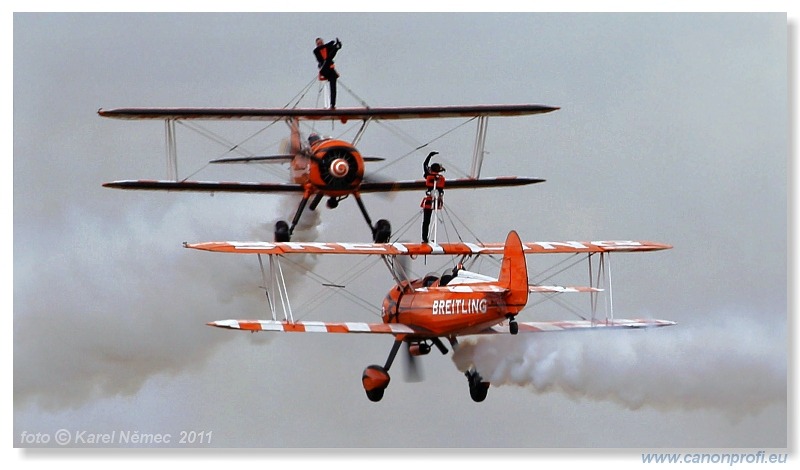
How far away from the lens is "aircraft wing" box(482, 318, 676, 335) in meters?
44.2

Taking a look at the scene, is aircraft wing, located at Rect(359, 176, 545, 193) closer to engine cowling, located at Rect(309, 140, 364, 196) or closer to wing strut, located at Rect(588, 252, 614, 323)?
engine cowling, located at Rect(309, 140, 364, 196)

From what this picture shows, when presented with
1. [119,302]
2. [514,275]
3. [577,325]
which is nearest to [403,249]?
[514,275]

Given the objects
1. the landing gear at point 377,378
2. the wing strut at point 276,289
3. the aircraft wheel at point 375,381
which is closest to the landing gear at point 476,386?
the landing gear at point 377,378

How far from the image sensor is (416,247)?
4412cm

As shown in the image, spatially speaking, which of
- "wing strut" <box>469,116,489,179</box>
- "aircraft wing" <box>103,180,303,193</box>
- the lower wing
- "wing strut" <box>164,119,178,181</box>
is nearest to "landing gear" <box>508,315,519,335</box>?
the lower wing

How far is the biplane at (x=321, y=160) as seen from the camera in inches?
1790

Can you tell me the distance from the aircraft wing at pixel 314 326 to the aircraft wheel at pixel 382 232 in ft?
8.58

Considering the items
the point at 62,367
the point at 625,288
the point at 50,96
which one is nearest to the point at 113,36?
the point at 50,96

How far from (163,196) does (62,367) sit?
3023 mm

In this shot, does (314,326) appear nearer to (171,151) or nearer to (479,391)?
(479,391)

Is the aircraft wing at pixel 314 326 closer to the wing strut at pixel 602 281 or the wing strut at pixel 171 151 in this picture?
the wing strut at pixel 602 281

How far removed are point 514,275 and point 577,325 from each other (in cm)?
248

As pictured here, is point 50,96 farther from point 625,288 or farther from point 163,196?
point 625,288

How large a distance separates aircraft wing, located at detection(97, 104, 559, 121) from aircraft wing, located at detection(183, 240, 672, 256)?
1.89 meters
